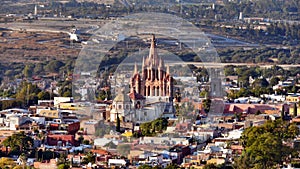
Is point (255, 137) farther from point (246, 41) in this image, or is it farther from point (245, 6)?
point (245, 6)

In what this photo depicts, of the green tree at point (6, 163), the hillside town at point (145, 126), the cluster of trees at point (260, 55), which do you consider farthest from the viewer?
the cluster of trees at point (260, 55)

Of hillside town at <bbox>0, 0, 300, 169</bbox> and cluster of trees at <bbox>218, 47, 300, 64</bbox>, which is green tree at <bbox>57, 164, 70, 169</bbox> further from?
cluster of trees at <bbox>218, 47, 300, 64</bbox>

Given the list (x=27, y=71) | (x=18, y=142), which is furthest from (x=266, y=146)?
(x=27, y=71)

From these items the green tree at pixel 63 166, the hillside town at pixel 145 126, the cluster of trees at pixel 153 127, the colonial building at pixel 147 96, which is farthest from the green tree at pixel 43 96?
the green tree at pixel 63 166

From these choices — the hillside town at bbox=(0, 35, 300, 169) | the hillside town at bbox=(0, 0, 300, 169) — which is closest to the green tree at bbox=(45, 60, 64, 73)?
the hillside town at bbox=(0, 0, 300, 169)

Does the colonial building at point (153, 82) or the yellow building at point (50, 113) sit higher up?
the colonial building at point (153, 82)

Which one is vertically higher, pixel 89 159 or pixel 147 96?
pixel 89 159

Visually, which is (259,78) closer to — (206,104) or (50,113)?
(206,104)

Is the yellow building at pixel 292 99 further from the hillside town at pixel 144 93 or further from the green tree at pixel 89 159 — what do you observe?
the green tree at pixel 89 159
